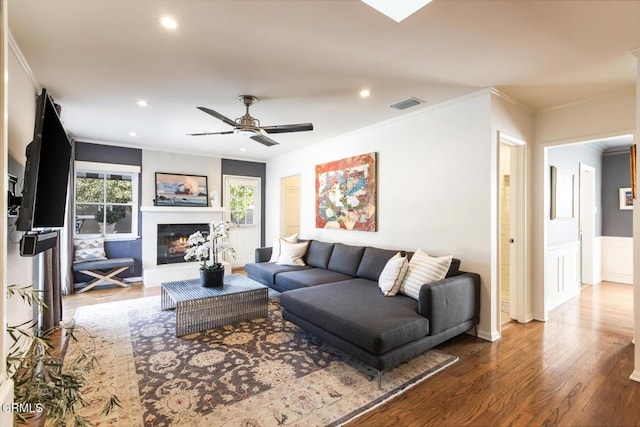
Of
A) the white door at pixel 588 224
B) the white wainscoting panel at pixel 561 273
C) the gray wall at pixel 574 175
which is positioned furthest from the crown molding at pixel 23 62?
the white door at pixel 588 224

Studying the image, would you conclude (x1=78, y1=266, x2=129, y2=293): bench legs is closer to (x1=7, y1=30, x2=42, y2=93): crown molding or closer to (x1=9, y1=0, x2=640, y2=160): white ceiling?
(x1=9, y1=0, x2=640, y2=160): white ceiling

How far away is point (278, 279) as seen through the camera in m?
4.23

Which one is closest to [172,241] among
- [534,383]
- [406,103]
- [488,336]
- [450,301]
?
[406,103]

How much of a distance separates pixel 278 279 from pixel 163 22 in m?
3.14

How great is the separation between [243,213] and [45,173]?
4884 millimetres

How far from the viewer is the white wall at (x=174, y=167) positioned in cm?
584

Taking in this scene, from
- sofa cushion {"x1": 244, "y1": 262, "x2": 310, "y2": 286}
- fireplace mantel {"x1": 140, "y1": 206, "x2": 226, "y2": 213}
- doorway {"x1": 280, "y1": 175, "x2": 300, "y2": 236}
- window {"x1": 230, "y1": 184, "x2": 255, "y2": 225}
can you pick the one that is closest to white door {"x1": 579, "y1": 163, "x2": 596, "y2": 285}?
sofa cushion {"x1": 244, "y1": 262, "x2": 310, "y2": 286}

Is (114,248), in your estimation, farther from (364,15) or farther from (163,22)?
(364,15)

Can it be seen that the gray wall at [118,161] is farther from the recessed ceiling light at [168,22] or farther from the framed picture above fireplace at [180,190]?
the recessed ceiling light at [168,22]

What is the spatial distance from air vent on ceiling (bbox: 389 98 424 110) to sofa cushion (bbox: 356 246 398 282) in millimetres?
1776

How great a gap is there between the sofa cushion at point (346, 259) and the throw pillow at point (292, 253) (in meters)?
0.60

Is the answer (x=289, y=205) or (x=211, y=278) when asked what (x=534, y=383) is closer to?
(x=211, y=278)

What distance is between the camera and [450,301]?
9.06 feet

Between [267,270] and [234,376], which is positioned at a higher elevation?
[267,270]
